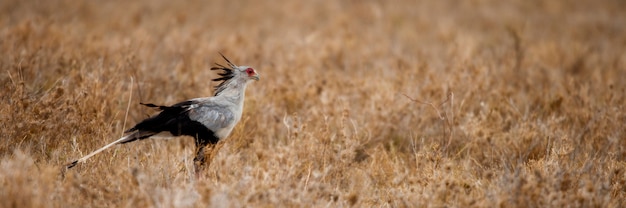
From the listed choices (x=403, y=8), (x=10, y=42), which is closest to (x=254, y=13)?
(x=403, y=8)

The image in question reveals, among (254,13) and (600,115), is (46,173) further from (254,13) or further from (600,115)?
(254,13)

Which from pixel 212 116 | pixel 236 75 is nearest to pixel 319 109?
pixel 236 75

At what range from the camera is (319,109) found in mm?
Result: 5027

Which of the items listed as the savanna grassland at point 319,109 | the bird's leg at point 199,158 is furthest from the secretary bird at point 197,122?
the savanna grassland at point 319,109

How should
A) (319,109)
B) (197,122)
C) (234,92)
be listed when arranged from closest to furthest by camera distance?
(197,122) → (234,92) → (319,109)

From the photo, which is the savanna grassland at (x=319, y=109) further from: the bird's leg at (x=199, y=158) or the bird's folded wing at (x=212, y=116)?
the bird's folded wing at (x=212, y=116)

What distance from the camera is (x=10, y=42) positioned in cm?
542

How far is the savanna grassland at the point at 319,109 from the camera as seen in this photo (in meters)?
3.03

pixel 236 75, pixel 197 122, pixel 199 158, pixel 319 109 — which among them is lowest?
pixel 319 109

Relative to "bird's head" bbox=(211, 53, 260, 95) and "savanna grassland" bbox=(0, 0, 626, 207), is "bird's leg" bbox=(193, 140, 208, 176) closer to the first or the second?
"savanna grassland" bbox=(0, 0, 626, 207)

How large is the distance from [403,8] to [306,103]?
6821 millimetres

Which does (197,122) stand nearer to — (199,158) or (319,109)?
(199,158)

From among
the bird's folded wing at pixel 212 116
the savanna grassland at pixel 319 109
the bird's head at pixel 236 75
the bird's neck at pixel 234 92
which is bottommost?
the savanna grassland at pixel 319 109

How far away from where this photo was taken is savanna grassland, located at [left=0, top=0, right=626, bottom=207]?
119 inches
